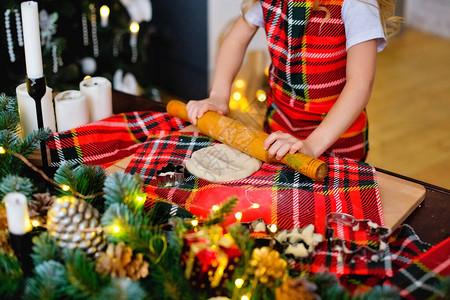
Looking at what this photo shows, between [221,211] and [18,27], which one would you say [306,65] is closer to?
[221,211]

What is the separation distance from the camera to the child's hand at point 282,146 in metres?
0.99

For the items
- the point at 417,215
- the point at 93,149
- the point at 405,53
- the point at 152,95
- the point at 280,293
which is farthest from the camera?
the point at 405,53

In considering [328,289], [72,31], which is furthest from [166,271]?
[72,31]

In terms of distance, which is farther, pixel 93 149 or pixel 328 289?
pixel 93 149

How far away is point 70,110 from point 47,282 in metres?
0.54

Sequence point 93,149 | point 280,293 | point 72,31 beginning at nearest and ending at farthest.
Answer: point 280,293 → point 93,149 → point 72,31

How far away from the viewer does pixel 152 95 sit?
267 cm

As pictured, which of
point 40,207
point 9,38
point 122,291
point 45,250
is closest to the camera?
point 122,291

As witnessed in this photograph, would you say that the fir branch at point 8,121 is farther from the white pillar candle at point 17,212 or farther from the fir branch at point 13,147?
the white pillar candle at point 17,212

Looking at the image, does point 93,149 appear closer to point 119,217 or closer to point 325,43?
point 119,217

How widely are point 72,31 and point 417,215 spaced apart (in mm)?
1750

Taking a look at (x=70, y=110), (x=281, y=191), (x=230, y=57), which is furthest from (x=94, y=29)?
(x=281, y=191)

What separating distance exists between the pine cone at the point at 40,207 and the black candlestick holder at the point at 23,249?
0.06 meters

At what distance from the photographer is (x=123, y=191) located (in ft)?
2.44
